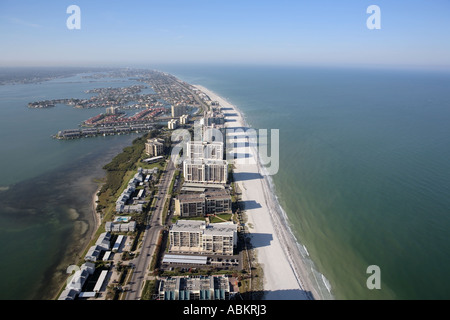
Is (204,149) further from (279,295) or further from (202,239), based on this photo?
(279,295)

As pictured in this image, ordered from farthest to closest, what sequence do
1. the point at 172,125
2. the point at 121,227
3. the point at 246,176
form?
1. the point at 172,125
2. the point at 246,176
3. the point at 121,227

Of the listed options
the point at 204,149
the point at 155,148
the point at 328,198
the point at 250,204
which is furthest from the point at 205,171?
the point at 328,198

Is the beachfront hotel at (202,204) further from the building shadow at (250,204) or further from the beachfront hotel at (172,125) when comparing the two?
the beachfront hotel at (172,125)

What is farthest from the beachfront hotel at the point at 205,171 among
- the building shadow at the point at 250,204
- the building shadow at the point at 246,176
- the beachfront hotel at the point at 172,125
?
the beachfront hotel at the point at 172,125

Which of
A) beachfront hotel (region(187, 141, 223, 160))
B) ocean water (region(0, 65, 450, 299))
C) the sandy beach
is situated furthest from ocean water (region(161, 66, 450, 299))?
beachfront hotel (region(187, 141, 223, 160))

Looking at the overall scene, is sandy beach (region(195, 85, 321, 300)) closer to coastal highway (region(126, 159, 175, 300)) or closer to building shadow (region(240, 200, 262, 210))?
building shadow (region(240, 200, 262, 210))
